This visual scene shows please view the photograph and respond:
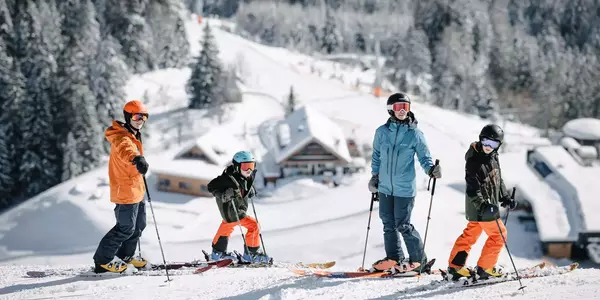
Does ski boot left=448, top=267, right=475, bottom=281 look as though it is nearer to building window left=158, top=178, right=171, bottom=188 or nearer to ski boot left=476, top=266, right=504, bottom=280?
ski boot left=476, top=266, right=504, bottom=280

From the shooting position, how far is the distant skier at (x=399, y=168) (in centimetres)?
568

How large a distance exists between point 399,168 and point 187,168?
22.0m

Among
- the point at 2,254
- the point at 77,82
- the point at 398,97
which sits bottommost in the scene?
the point at 2,254

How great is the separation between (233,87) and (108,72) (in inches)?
373

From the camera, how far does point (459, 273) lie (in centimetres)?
568

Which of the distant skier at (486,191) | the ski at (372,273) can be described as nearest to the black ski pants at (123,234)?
the ski at (372,273)

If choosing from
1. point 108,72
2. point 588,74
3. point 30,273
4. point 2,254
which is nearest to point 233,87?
point 108,72

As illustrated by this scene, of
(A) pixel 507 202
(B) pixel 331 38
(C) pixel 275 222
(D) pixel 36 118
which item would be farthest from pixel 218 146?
(B) pixel 331 38

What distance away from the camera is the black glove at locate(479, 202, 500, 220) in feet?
17.3

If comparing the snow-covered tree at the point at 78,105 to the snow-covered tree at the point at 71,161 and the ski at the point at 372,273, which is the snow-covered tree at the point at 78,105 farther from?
the ski at the point at 372,273

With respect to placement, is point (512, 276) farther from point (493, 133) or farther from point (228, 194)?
point (228, 194)

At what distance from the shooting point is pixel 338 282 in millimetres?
6074

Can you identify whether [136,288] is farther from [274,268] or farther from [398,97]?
[398,97]

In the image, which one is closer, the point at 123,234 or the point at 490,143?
the point at 490,143
